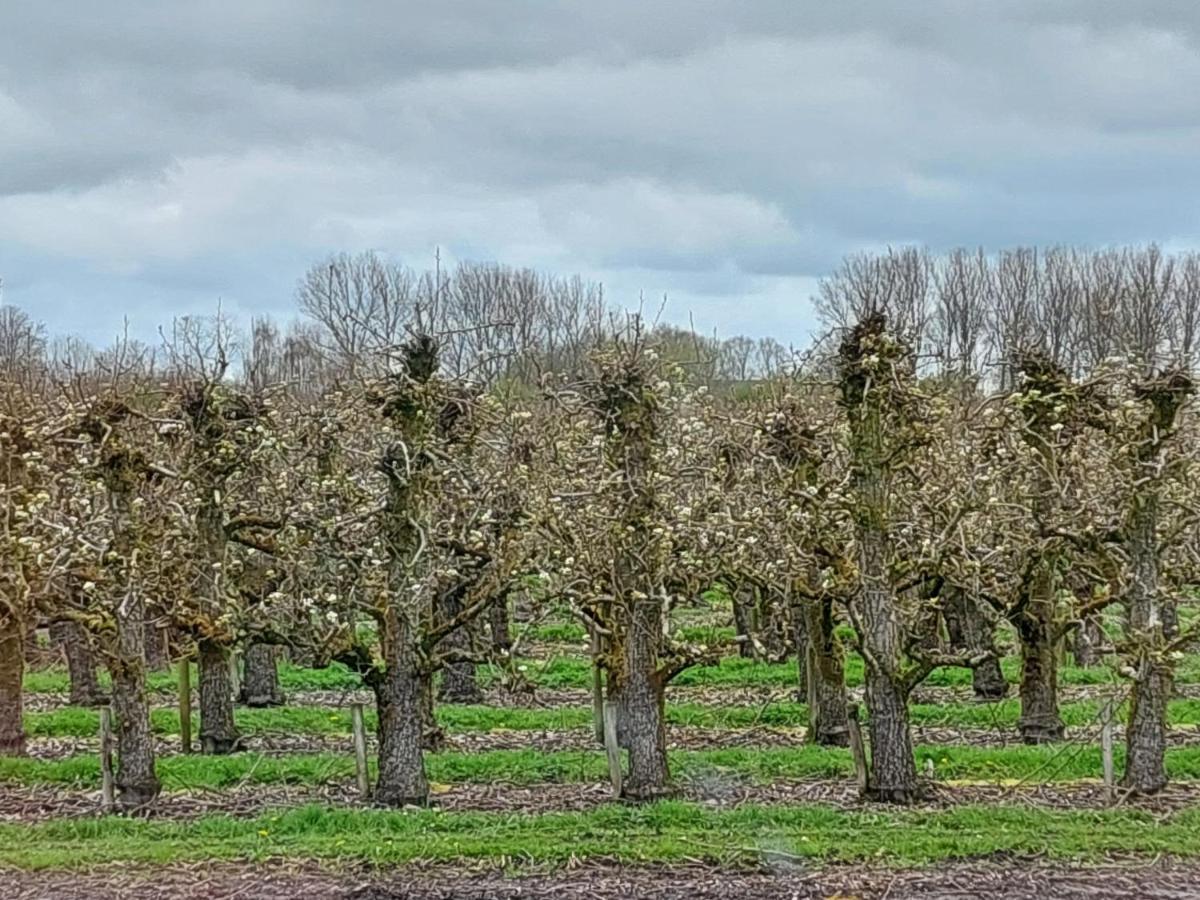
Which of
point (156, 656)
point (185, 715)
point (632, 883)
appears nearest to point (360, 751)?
point (185, 715)

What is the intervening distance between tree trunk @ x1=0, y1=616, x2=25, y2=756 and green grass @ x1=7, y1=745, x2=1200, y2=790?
0.70 meters

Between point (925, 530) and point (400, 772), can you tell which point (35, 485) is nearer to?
point (400, 772)

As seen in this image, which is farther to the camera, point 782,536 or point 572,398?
point 782,536

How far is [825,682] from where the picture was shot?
16.4 metres

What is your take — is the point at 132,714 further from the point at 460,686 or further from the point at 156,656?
the point at 156,656

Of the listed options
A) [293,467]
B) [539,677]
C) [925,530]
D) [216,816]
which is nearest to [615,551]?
[925,530]

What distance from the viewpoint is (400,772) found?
13156 millimetres

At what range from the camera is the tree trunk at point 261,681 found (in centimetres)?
2122

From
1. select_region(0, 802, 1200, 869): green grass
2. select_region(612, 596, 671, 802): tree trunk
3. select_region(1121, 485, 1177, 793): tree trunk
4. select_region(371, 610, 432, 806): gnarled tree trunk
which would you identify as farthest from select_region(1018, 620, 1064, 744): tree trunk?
select_region(371, 610, 432, 806): gnarled tree trunk

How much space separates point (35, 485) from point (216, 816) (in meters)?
7.05

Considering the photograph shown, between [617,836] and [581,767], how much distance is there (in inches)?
A: 158

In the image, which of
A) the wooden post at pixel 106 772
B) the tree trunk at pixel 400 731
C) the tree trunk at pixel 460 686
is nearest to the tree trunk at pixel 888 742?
the tree trunk at pixel 400 731

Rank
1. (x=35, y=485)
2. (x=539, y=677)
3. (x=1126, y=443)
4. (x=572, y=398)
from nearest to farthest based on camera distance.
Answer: (x=1126, y=443), (x=572, y=398), (x=35, y=485), (x=539, y=677)

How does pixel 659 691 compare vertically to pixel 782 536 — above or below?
below
